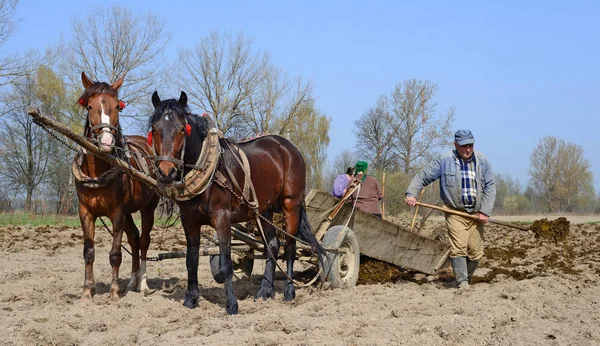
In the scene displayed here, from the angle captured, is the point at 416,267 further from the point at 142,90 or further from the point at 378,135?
the point at 378,135

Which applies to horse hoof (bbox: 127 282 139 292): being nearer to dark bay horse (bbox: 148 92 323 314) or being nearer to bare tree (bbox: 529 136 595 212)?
dark bay horse (bbox: 148 92 323 314)

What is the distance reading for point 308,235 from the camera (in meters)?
7.51

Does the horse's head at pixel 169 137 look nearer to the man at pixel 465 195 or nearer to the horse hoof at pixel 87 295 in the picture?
the horse hoof at pixel 87 295

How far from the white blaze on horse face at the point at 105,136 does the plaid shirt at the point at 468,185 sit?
3813 mm

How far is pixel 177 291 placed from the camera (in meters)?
7.70

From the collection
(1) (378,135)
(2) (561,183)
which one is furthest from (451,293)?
(2) (561,183)

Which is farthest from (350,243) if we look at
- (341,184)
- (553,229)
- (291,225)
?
(553,229)

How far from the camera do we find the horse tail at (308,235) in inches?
291

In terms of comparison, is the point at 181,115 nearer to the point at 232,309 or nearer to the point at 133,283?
the point at 232,309

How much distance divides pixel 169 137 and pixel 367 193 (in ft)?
13.4

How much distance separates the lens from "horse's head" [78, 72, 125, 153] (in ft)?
19.9

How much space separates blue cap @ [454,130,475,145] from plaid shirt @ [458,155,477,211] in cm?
28

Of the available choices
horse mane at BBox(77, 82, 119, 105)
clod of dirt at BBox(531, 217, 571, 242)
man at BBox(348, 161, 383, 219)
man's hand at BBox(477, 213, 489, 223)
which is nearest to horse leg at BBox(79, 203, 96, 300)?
horse mane at BBox(77, 82, 119, 105)

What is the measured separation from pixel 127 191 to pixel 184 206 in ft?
3.42
